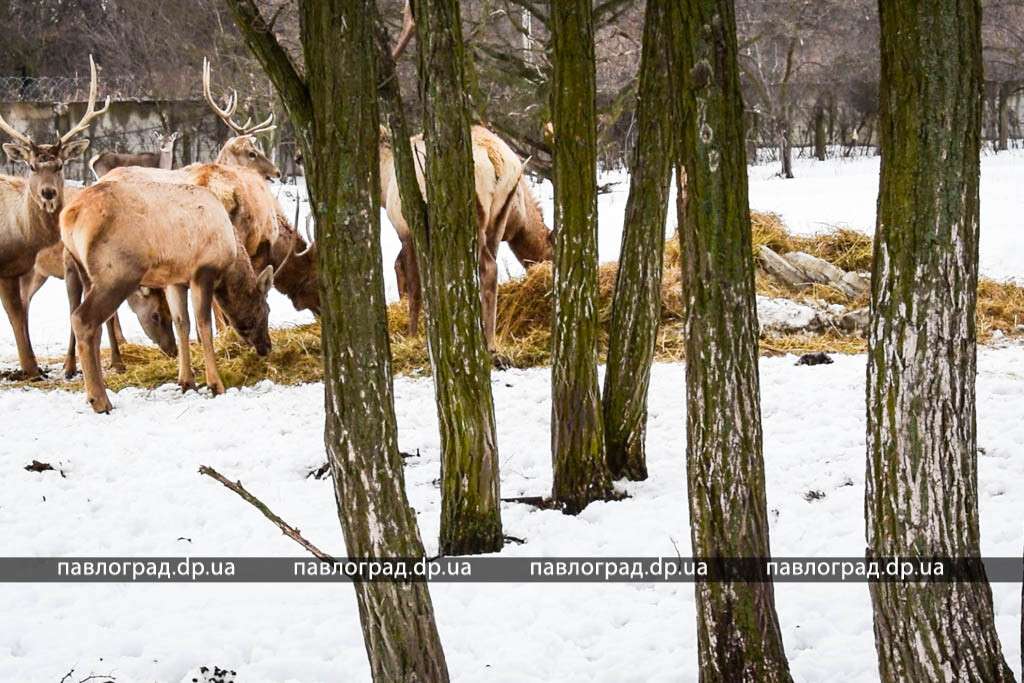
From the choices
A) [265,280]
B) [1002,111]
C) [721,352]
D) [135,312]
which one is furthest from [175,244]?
[1002,111]

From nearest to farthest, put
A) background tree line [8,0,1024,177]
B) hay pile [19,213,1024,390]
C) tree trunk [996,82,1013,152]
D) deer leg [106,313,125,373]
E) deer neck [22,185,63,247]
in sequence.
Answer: hay pile [19,213,1024,390] → deer neck [22,185,63,247] → deer leg [106,313,125,373] → background tree line [8,0,1024,177] → tree trunk [996,82,1013,152]

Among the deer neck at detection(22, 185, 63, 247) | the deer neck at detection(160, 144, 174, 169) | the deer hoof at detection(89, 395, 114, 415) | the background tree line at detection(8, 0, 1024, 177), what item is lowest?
the deer hoof at detection(89, 395, 114, 415)

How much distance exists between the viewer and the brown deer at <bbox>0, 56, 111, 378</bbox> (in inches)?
386

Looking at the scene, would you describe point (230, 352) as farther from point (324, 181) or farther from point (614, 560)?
point (324, 181)

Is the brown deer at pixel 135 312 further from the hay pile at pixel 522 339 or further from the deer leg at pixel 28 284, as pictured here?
the hay pile at pixel 522 339

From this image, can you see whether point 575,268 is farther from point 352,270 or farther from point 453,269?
point 352,270

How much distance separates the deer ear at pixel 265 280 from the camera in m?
10.3

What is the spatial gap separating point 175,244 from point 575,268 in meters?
4.57

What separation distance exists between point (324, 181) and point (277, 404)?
221 inches

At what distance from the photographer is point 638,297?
5910 mm

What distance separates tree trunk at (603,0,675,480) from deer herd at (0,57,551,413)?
2.08 m

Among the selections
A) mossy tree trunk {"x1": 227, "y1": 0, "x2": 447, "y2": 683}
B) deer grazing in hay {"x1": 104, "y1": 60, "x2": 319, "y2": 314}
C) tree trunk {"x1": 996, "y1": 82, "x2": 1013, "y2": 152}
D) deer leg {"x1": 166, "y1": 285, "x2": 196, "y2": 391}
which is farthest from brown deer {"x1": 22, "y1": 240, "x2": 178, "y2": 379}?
tree trunk {"x1": 996, "y1": 82, "x2": 1013, "y2": 152}

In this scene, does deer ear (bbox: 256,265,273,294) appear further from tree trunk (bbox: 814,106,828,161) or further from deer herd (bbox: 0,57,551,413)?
tree trunk (bbox: 814,106,828,161)

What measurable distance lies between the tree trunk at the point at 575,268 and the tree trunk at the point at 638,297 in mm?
344
